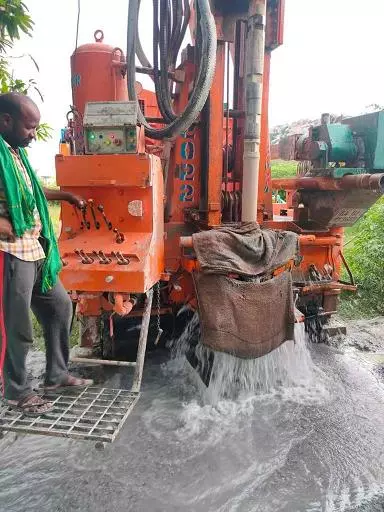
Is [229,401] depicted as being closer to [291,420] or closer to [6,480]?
[291,420]

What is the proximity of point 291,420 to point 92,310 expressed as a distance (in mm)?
1683

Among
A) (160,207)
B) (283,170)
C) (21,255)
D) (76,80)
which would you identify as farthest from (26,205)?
(283,170)

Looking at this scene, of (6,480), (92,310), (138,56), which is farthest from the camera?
(138,56)

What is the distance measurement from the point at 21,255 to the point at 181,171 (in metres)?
1.98

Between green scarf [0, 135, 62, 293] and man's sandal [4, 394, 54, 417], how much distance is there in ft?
1.90

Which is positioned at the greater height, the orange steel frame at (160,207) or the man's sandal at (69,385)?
the orange steel frame at (160,207)

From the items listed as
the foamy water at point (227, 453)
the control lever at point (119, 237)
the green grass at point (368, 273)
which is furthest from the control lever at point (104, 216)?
the green grass at point (368, 273)

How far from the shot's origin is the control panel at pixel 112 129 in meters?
2.89

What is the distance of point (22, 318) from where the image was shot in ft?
7.28

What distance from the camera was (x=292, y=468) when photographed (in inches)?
106

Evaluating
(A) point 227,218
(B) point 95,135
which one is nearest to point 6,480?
(B) point 95,135

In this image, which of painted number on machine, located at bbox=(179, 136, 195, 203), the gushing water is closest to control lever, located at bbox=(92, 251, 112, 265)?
the gushing water

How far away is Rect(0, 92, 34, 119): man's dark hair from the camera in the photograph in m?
2.12

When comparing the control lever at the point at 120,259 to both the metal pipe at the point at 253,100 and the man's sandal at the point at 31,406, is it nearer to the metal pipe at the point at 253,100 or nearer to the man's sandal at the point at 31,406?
the man's sandal at the point at 31,406
